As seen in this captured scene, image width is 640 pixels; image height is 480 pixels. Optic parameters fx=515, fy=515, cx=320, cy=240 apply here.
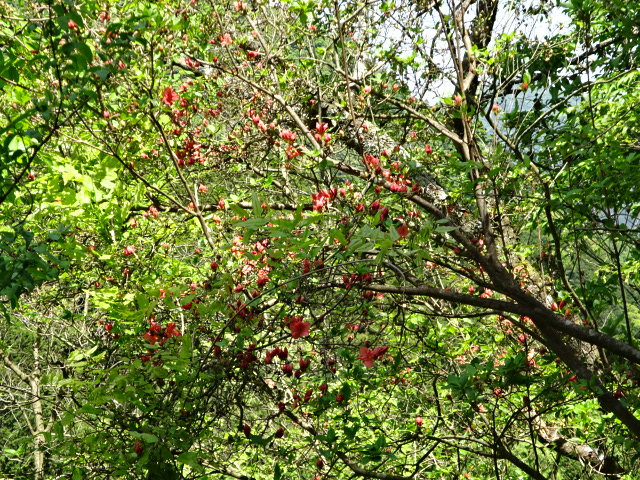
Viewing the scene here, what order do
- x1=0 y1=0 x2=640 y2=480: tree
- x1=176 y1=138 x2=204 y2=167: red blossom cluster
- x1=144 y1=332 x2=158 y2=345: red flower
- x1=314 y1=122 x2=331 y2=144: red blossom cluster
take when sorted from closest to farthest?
x1=0 y1=0 x2=640 y2=480: tree, x1=144 y1=332 x2=158 y2=345: red flower, x1=314 y1=122 x2=331 y2=144: red blossom cluster, x1=176 y1=138 x2=204 y2=167: red blossom cluster

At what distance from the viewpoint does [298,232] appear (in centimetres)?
179

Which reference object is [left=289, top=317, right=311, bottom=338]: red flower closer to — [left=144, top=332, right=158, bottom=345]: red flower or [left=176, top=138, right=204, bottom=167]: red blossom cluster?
[left=144, top=332, right=158, bottom=345]: red flower

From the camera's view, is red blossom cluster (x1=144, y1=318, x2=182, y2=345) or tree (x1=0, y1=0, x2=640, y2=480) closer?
tree (x1=0, y1=0, x2=640, y2=480)

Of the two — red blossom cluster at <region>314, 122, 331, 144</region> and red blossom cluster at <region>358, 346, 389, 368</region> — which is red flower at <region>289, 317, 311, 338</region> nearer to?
red blossom cluster at <region>358, 346, 389, 368</region>

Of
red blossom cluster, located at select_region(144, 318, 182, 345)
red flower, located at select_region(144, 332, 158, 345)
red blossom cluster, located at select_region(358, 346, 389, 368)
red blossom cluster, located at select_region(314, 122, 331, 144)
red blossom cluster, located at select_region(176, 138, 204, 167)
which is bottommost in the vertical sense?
red blossom cluster, located at select_region(358, 346, 389, 368)

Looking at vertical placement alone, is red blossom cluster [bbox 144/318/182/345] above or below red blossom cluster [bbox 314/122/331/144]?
below

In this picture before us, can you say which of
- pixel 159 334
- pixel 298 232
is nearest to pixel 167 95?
pixel 159 334

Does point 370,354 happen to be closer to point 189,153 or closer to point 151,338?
point 151,338

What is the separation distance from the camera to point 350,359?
2529 mm

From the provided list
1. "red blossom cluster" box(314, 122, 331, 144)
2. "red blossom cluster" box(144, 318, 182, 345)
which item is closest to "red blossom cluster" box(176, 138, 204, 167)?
"red blossom cluster" box(314, 122, 331, 144)

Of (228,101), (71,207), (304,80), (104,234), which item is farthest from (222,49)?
(71,207)

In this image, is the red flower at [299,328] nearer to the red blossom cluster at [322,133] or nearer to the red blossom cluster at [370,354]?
the red blossom cluster at [370,354]

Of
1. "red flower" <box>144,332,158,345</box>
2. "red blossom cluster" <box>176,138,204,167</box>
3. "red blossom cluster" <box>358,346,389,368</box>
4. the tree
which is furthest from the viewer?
"red blossom cluster" <box>176,138,204,167</box>

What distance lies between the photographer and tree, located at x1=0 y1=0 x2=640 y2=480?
198cm
